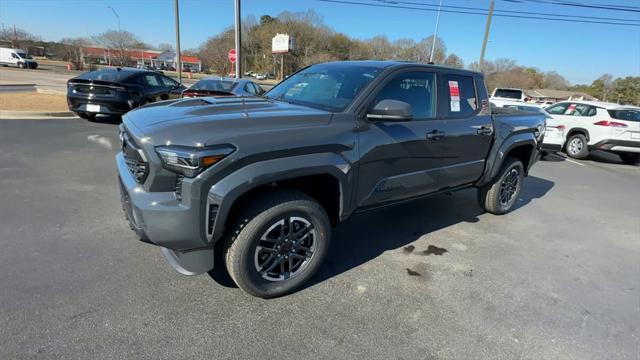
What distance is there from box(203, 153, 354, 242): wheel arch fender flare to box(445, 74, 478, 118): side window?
1726mm

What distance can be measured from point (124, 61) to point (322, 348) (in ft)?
216

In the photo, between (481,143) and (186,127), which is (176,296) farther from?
(481,143)

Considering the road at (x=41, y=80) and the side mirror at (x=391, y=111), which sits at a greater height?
the side mirror at (x=391, y=111)

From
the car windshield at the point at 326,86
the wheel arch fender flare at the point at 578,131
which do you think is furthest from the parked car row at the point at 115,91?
the wheel arch fender flare at the point at 578,131

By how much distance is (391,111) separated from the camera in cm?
298

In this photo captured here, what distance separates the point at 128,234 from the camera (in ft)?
12.7

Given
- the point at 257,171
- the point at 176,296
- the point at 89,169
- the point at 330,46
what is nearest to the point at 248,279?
the point at 176,296

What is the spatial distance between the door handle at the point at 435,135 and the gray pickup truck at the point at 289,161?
0.02m

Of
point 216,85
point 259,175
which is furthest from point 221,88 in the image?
point 259,175

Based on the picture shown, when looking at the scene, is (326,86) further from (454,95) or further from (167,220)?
(167,220)

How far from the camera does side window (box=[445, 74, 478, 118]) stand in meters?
4.00

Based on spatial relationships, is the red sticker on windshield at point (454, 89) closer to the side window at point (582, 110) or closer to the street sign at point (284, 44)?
the side window at point (582, 110)

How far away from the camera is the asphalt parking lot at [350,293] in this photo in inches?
97.9

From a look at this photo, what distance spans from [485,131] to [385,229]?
1.61 m
